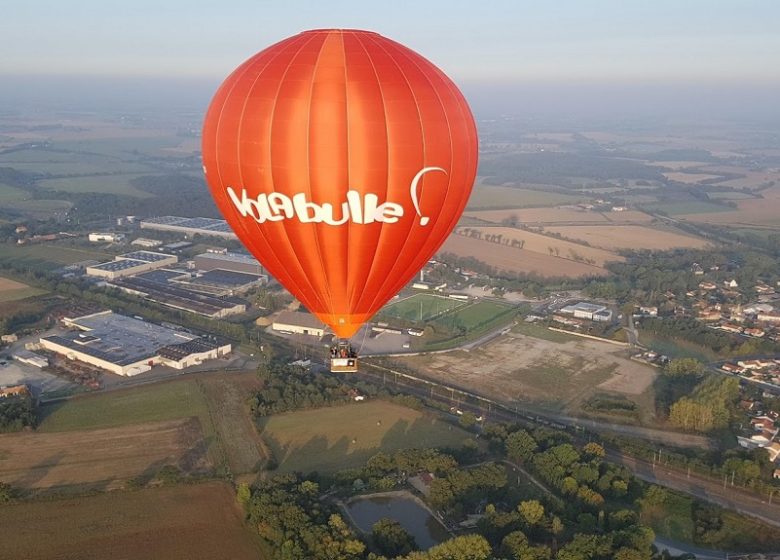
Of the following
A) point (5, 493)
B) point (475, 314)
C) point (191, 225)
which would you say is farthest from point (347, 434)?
point (191, 225)

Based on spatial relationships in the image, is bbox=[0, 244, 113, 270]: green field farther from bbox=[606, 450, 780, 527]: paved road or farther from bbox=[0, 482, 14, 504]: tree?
bbox=[606, 450, 780, 527]: paved road

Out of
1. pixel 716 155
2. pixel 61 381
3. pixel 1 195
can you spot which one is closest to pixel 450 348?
pixel 61 381

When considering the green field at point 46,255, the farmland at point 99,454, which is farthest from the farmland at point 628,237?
the farmland at point 99,454

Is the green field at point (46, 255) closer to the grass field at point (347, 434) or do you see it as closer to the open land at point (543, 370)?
the open land at point (543, 370)

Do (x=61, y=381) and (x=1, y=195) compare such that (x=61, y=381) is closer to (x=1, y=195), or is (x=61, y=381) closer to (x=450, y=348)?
(x=450, y=348)

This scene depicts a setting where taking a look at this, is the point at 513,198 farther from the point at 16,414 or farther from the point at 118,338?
the point at 16,414

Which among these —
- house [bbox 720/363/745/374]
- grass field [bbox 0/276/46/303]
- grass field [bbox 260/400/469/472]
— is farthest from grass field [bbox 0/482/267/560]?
grass field [bbox 0/276/46/303]
